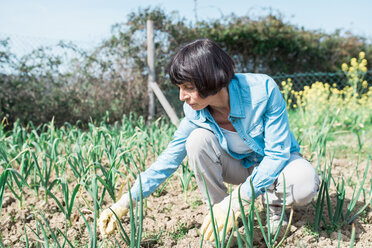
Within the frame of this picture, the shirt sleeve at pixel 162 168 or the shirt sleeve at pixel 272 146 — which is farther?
the shirt sleeve at pixel 162 168

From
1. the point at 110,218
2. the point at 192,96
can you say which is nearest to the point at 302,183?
the point at 192,96

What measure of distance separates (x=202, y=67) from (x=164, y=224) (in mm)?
956

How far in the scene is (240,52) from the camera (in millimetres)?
6738

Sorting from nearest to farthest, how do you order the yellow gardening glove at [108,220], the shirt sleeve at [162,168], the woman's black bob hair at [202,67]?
the woman's black bob hair at [202,67] → the yellow gardening glove at [108,220] → the shirt sleeve at [162,168]

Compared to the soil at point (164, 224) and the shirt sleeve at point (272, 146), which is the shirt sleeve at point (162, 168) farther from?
the shirt sleeve at point (272, 146)

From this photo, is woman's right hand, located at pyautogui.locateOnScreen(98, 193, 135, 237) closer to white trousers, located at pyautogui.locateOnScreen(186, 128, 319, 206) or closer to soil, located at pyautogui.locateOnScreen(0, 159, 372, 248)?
soil, located at pyautogui.locateOnScreen(0, 159, 372, 248)

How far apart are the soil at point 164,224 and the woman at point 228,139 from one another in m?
0.17

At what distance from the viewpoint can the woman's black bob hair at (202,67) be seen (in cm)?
146

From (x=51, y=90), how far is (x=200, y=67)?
4.13 metres

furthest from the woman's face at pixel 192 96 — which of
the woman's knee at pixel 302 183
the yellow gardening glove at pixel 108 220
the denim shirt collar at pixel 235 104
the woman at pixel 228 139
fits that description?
the yellow gardening glove at pixel 108 220

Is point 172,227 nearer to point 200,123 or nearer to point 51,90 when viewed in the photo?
point 200,123

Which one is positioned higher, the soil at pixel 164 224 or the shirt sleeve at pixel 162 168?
the shirt sleeve at pixel 162 168

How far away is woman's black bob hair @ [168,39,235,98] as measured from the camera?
1455mm

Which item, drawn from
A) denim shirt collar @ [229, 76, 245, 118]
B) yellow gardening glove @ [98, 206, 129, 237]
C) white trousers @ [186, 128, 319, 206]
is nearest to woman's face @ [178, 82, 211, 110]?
denim shirt collar @ [229, 76, 245, 118]
